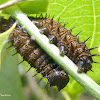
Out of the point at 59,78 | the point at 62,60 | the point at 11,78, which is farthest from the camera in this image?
the point at 11,78

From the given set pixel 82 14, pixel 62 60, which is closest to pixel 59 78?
pixel 62 60

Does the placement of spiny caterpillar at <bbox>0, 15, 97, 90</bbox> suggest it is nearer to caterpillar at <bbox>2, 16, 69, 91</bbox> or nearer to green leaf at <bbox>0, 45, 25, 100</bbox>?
caterpillar at <bbox>2, 16, 69, 91</bbox>

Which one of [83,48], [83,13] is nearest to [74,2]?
[83,13]

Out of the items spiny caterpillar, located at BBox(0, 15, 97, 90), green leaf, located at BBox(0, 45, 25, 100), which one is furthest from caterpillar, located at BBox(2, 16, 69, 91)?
green leaf, located at BBox(0, 45, 25, 100)

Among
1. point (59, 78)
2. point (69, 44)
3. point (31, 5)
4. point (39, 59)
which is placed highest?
point (31, 5)

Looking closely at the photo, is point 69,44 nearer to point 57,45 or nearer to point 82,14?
point 57,45

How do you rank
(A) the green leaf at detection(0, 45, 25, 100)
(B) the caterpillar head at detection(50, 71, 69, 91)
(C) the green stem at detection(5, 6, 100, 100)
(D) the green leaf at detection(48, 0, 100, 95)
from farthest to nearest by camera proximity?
(A) the green leaf at detection(0, 45, 25, 100) → (D) the green leaf at detection(48, 0, 100, 95) → (B) the caterpillar head at detection(50, 71, 69, 91) → (C) the green stem at detection(5, 6, 100, 100)

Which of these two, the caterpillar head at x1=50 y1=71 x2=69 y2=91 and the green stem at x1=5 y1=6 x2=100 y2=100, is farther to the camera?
the caterpillar head at x1=50 y1=71 x2=69 y2=91
